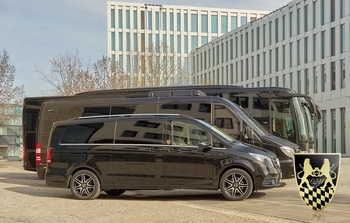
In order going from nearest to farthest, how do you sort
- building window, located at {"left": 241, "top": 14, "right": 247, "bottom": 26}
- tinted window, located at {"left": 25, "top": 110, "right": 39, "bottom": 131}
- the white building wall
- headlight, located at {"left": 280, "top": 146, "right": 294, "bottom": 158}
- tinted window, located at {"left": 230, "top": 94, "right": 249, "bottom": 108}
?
headlight, located at {"left": 280, "top": 146, "right": 294, "bottom": 158} → tinted window, located at {"left": 230, "top": 94, "right": 249, "bottom": 108} → tinted window, located at {"left": 25, "top": 110, "right": 39, "bottom": 131} → the white building wall → building window, located at {"left": 241, "top": 14, "right": 247, "bottom": 26}

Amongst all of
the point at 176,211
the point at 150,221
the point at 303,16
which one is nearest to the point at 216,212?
the point at 176,211

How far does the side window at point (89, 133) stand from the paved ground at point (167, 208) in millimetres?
1480

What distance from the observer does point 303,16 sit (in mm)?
52562

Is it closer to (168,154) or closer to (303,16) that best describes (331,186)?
(168,154)

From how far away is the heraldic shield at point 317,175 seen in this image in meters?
8.62

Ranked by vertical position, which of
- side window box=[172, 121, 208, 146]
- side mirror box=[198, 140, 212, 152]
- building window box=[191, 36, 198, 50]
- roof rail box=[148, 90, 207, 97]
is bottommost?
side mirror box=[198, 140, 212, 152]

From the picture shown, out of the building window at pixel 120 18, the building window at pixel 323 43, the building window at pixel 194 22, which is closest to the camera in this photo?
the building window at pixel 323 43

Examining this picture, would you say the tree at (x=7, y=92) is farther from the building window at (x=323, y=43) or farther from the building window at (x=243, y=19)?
the building window at (x=243, y=19)

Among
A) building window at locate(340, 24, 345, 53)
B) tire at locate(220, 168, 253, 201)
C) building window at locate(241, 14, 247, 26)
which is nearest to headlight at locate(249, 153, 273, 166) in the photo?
tire at locate(220, 168, 253, 201)

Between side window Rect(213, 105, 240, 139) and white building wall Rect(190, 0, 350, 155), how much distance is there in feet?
104

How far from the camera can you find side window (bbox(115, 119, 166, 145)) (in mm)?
13531

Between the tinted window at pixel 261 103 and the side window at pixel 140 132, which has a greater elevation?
the tinted window at pixel 261 103

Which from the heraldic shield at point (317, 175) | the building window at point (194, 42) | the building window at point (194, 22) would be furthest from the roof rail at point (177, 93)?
the building window at point (194, 22)

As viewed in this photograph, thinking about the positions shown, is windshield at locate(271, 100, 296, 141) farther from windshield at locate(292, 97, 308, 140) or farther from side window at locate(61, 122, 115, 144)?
side window at locate(61, 122, 115, 144)
